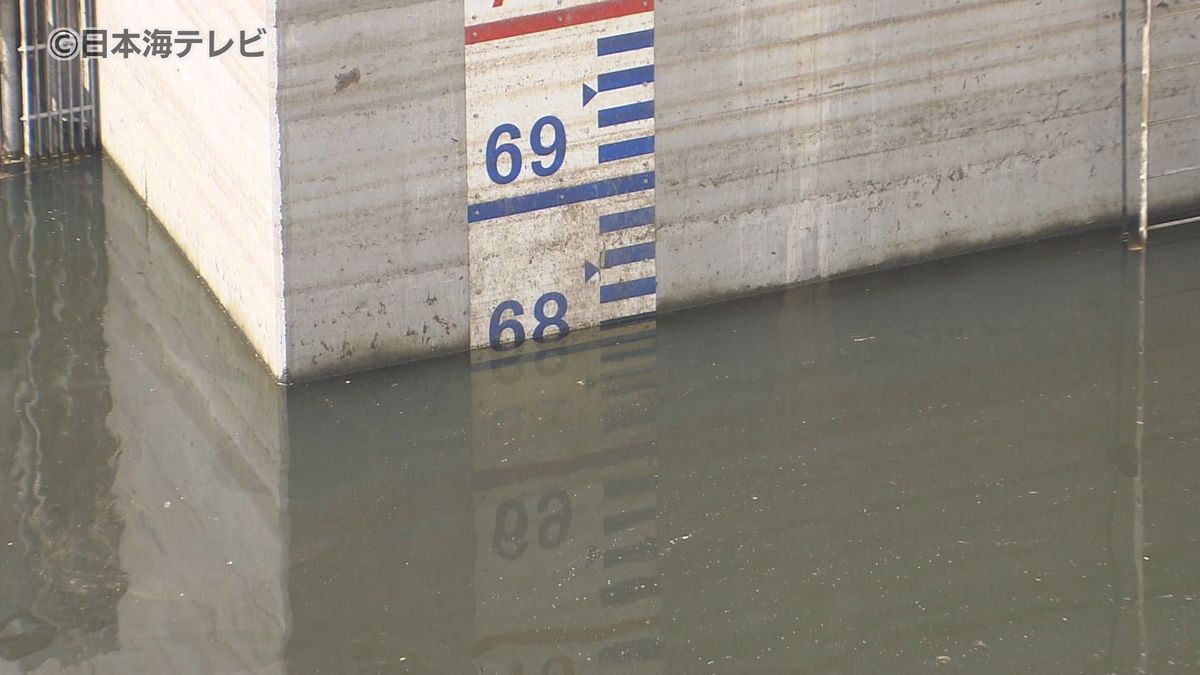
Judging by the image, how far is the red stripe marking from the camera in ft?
33.3

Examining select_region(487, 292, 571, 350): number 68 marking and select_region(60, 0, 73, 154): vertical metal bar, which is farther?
select_region(60, 0, 73, 154): vertical metal bar

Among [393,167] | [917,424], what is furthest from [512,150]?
[917,424]

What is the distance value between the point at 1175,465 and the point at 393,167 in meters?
3.84

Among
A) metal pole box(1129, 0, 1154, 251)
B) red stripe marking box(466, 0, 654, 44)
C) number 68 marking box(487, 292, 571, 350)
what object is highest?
red stripe marking box(466, 0, 654, 44)

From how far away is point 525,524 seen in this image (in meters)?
9.55

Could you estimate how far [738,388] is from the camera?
1060 cm

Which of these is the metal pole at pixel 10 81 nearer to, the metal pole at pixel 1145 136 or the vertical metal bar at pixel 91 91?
the vertical metal bar at pixel 91 91

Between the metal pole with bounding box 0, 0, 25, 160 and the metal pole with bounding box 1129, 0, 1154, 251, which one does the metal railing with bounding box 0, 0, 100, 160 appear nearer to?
the metal pole with bounding box 0, 0, 25, 160

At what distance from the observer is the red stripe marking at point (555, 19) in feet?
33.3

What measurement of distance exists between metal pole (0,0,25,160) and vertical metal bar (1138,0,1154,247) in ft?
20.7

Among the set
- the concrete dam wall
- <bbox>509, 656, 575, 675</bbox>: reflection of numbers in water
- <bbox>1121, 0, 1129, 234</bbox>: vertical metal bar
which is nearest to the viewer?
<bbox>509, 656, 575, 675</bbox>: reflection of numbers in water

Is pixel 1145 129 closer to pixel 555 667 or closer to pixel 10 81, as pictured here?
pixel 555 667

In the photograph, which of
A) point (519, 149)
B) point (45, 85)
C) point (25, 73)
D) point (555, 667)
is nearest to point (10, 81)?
point (25, 73)

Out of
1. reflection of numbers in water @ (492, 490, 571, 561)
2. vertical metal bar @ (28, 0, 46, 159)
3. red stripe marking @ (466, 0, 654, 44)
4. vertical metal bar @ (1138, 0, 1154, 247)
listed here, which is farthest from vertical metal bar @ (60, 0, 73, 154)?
vertical metal bar @ (1138, 0, 1154, 247)
